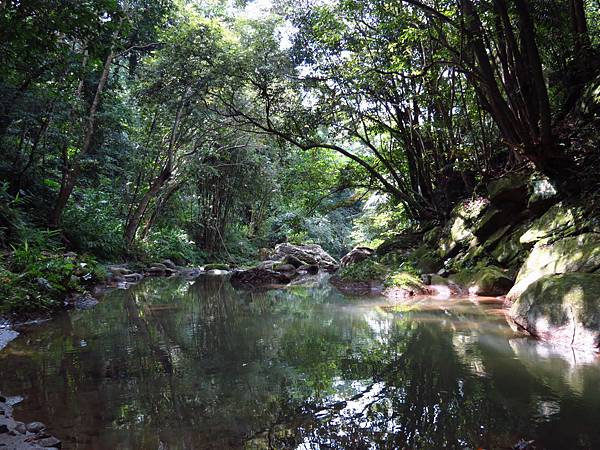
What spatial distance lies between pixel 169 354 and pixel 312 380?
1.67 meters

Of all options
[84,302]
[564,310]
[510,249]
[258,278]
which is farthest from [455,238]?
[84,302]

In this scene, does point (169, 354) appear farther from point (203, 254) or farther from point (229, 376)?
point (203, 254)

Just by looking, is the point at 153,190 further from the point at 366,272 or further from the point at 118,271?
the point at 366,272

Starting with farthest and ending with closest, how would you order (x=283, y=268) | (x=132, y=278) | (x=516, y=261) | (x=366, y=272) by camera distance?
(x=283, y=268) < (x=132, y=278) < (x=366, y=272) < (x=516, y=261)

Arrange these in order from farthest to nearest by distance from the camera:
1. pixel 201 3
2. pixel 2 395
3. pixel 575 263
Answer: pixel 201 3 → pixel 575 263 → pixel 2 395

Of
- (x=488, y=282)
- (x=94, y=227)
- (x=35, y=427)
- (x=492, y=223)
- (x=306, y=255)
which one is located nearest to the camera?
(x=35, y=427)

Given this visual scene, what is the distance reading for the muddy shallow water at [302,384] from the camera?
2.58 meters

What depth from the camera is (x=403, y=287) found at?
914 cm

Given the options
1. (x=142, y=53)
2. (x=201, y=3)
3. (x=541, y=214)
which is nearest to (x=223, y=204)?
(x=142, y=53)

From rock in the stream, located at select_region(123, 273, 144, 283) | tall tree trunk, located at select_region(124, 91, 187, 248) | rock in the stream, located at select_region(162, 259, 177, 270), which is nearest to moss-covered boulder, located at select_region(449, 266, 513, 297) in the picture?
rock in the stream, located at select_region(123, 273, 144, 283)

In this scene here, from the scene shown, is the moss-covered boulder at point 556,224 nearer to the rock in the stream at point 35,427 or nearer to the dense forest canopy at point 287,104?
the dense forest canopy at point 287,104

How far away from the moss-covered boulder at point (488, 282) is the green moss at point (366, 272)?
2.35 metres

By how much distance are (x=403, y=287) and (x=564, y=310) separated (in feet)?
15.2

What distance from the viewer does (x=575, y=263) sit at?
5.93 m
